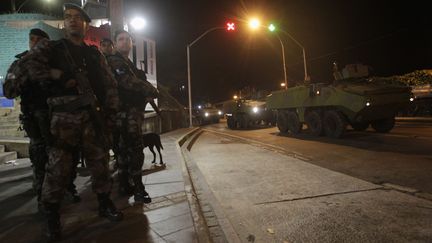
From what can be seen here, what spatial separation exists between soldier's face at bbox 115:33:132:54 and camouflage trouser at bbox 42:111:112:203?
4.69 ft

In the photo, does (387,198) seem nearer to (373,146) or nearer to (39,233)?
(39,233)

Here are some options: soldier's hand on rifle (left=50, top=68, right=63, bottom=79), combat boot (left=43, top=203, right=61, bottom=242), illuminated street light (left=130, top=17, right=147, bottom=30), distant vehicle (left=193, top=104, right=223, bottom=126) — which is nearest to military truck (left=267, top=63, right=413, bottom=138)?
illuminated street light (left=130, top=17, right=147, bottom=30)

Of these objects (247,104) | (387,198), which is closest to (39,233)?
(387,198)

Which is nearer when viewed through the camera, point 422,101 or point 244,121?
point 422,101

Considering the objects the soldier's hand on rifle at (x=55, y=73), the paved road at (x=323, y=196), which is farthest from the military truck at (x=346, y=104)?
the soldier's hand on rifle at (x=55, y=73)

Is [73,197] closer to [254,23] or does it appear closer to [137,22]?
[137,22]

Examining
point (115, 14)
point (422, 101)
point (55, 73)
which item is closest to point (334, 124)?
point (115, 14)

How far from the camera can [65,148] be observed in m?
3.00

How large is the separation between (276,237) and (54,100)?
2.45 metres

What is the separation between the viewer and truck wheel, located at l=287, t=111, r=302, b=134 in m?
13.9

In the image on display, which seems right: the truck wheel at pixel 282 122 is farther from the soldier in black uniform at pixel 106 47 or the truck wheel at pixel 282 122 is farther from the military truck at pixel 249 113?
the soldier in black uniform at pixel 106 47

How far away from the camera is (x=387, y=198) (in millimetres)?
4230

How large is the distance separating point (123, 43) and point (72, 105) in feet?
4.99

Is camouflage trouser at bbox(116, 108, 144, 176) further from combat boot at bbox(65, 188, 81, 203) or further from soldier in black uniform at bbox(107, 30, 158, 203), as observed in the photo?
combat boot at bbox(65, 188, 81, 203)
